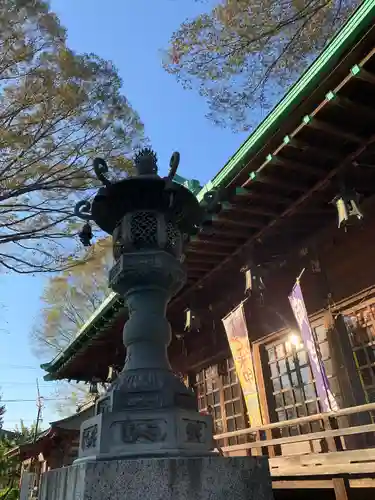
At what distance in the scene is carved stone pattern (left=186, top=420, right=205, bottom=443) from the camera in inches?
102

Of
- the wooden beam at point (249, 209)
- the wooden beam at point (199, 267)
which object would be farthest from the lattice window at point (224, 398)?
the wooden beam at point (249, 209)

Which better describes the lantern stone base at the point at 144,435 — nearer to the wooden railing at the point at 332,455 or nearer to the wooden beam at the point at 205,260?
the wooden railing at the point at 332,455

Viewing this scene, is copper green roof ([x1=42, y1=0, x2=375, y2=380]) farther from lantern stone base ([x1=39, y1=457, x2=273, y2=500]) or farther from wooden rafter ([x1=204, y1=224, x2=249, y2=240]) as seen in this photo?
lantern stone base ([x1=39, y1=457, x2=273, y2=500])

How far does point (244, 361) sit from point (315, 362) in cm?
174

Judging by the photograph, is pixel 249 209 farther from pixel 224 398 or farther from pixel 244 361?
pixel 224 398

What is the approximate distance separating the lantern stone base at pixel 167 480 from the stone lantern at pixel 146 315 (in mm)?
152

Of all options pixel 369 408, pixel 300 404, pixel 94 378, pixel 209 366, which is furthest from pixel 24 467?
pixel 369 408

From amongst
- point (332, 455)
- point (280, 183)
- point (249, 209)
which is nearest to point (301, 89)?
point (280, 183)

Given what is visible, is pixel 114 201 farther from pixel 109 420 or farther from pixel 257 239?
pixel 257 239

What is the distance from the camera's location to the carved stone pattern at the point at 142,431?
8.21 ft

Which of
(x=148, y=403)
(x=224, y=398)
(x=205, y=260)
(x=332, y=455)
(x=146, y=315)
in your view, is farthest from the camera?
(x=224, y=398)

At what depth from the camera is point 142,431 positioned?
99.4 inches

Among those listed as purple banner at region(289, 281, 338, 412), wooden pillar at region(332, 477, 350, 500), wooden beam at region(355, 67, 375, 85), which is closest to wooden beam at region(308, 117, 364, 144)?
wooden beam at region(355, 67, 375, 85)

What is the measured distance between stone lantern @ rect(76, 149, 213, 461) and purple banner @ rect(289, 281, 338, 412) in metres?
2.84
